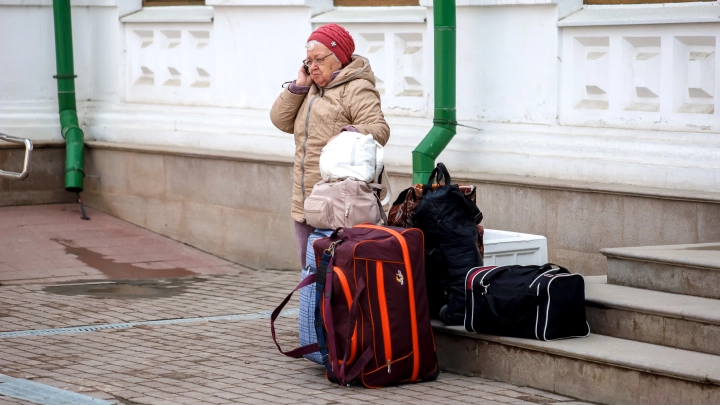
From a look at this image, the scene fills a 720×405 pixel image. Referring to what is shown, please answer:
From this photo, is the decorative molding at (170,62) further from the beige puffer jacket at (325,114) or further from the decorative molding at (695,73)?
the decorative molding at (695,73)

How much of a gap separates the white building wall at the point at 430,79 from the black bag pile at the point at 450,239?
1.84m

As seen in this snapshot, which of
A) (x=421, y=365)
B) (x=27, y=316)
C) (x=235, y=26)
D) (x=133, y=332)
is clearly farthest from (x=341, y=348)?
(x=235, y=26)

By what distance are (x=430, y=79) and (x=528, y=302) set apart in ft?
11.7

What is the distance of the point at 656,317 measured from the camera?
232 inches

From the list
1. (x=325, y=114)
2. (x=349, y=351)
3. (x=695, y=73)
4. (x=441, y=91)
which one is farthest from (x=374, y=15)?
(x=349, y=351)

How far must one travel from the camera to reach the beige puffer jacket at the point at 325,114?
6484 millimetres

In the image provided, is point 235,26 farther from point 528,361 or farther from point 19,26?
point 528,361

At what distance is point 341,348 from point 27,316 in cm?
281

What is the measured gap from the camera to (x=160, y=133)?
11258mm

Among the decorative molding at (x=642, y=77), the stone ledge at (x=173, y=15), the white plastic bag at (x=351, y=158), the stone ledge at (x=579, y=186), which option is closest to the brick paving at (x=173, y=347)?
the white plastic bag at (x=351, y=158)

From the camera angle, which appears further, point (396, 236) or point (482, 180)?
point (482, 180)

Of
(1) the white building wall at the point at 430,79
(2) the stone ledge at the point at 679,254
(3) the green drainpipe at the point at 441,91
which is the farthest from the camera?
(3) the green drainpipe at the point at 441,91

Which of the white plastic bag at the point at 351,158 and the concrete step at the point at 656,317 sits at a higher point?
the white plastic bag at the point at 351,158

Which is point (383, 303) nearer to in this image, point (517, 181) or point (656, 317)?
point (656, 317)
